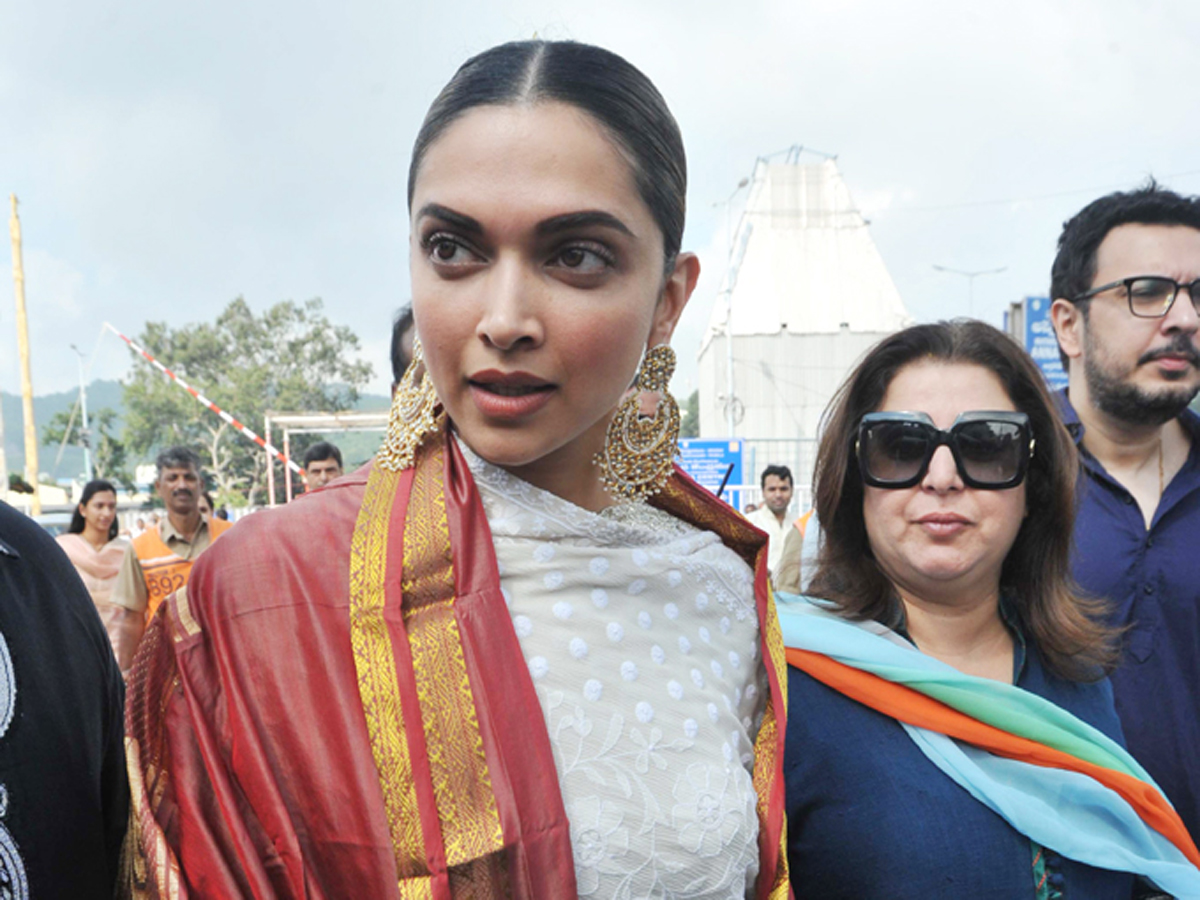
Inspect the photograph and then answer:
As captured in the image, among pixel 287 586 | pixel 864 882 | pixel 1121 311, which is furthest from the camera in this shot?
pixel 1121 311

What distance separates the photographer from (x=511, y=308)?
3.71 feet

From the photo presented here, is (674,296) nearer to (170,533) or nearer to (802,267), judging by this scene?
(170,533)

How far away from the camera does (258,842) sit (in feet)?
3.49

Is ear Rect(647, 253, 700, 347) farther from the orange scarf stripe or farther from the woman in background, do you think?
the woman in background

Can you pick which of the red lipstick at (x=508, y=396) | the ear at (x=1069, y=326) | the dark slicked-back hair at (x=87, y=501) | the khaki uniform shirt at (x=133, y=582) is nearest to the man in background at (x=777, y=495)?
the khaki uniform shirt at (x=133, y=582)

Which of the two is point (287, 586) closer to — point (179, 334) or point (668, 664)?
point (668, 664)

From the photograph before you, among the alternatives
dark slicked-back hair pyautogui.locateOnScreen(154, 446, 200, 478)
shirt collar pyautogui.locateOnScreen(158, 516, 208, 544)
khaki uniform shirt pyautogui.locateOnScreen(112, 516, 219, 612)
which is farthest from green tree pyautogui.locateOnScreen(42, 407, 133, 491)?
khaki uniform shirt pyautogui.locateOnScreen(112, 516, 219, 612)

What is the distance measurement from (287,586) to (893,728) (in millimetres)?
1180

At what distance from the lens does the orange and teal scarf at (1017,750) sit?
1.70m

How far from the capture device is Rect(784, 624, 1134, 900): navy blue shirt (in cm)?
161

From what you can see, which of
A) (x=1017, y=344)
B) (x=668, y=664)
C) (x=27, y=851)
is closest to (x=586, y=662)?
(x=668, y=664)

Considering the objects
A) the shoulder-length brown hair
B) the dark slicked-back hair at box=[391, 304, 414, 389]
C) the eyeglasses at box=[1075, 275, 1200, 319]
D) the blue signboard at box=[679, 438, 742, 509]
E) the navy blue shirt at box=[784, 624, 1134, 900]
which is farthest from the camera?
the blue signboard at box=[679, 438, 742, 509]

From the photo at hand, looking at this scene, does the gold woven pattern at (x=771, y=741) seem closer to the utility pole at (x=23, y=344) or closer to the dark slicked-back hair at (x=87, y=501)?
the dark slicked-back hair at (x=87, y=501)

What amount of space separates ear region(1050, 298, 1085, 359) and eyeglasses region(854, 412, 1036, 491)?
1.05 m
